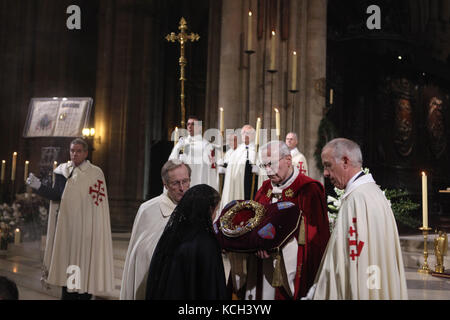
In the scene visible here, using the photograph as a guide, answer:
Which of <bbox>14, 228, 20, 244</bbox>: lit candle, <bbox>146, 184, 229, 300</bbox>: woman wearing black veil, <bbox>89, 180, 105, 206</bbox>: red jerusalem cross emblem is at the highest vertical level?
<bbox>89, 180, 105, 206</bbox>: red jerusalem cross emblem

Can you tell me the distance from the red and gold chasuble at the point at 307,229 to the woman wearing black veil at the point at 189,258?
1.02 m

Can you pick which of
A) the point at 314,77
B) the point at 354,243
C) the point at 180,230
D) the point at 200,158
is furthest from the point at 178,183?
the point at 314,77

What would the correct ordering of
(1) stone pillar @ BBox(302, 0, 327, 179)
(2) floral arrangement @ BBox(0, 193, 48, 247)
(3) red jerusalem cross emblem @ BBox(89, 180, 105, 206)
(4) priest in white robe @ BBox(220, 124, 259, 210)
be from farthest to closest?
(2) floral arrangement @ BBox(0, 193, 48, 247)
(1) stone pillar @ BBox(302, 0, 327, 179)
(4) priest in white robe @ BBox(220, 124, 259, 210)
(3) red jerusalem cross emblem @ BBox(89, 180, 105, 206)

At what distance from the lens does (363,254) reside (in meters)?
2.77

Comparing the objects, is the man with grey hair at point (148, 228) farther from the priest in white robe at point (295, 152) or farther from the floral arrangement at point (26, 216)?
the floral arrangement at point (26, 216)

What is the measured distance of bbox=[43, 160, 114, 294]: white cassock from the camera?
16.0 feet

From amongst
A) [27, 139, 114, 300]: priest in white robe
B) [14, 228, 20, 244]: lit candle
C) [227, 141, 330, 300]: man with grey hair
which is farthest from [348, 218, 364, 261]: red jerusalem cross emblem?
[14, 228, 20, 244]: lit candle

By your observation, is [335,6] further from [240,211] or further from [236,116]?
[240,211]

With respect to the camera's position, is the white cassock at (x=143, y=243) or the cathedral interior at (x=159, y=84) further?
the cathedral interior at (x=159, y=84)

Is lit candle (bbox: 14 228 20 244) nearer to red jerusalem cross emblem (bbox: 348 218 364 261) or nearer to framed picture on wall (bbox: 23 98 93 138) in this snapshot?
framed picture on wall (bbox: 23 98 93 138)

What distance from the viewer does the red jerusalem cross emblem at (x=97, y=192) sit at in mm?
5059

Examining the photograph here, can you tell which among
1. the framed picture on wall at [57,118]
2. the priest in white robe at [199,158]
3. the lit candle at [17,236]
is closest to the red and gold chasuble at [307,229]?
the framed picture on wall at [57,118]

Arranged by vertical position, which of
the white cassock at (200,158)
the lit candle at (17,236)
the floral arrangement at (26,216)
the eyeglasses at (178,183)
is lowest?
the lit candle at (17,236)

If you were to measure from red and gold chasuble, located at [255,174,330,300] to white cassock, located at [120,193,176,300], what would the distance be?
972 mm
